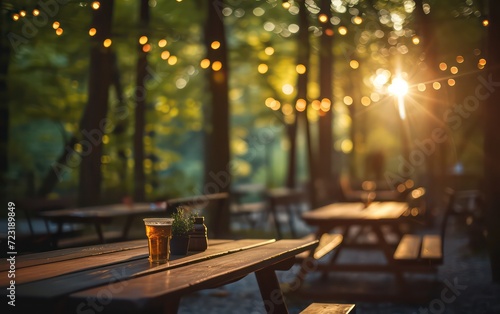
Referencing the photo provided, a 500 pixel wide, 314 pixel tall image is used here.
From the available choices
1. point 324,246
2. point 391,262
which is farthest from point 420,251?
point 324,246

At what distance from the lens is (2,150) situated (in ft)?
48.9

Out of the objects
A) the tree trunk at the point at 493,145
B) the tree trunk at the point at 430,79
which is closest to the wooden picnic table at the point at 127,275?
the tree trunk at the point at 493,145

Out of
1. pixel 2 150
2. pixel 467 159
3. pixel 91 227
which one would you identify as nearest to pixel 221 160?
pixel 91 227

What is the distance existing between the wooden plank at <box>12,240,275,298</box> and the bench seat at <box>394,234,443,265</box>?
A: 368 cm

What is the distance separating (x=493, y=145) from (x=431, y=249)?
1.72 meters

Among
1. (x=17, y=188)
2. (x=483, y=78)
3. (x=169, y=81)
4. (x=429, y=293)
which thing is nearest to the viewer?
(x=429, y=293)

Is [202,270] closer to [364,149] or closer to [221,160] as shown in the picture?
[221,160]

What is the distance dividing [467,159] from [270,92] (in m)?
9.71

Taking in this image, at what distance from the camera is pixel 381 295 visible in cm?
892

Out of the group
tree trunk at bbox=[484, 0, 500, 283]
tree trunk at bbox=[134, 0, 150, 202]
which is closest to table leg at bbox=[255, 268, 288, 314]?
tree trunk at bbox=[484, 0, 500, 283]

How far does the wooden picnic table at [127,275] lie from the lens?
3.27 metres

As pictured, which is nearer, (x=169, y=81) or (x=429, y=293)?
(x=429, y=293)

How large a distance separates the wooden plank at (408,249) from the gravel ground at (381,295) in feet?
1.60

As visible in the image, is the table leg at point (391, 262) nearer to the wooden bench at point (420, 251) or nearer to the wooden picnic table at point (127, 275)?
the wooden bench at point (420, 251)
